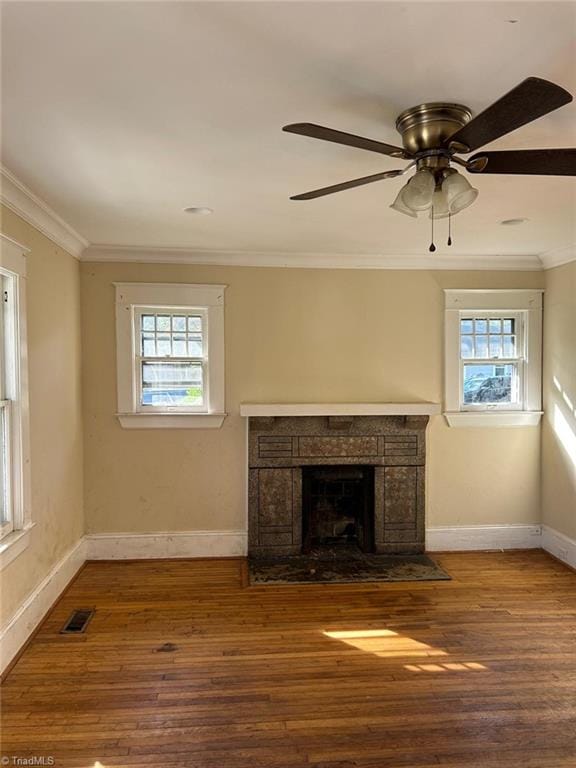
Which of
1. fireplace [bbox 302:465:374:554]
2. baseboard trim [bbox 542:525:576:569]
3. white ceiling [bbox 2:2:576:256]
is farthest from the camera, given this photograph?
fireplace [bbox 302:465:374:554]

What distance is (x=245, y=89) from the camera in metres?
1.72

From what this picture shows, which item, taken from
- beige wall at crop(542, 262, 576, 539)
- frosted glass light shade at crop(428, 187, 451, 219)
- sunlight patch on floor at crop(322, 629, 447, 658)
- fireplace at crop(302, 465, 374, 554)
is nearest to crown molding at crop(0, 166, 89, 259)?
frosted glass light shade at crop(428, 187, 451, 219)

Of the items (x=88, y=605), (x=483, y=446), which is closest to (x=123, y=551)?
(x=88, y=605)

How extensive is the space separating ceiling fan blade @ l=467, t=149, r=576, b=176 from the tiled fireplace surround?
8.82 ft

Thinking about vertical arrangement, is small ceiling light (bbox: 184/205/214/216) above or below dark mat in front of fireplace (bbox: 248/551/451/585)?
above

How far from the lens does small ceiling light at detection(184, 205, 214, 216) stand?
3.01 meters

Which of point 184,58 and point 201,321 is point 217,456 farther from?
point 184,58

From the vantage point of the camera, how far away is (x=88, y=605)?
3336 millimetres

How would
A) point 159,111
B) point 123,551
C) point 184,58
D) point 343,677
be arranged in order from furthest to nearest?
point 123,551, point 343,677, point 159,111, point 184,58

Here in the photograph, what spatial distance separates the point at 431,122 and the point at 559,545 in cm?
381

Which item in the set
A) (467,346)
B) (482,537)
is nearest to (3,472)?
(467,346)

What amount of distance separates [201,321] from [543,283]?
3087mm

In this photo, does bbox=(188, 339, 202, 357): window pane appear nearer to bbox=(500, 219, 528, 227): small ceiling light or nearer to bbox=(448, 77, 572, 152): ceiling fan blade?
bbox=(500, 219, 528, 227): small ceiling light

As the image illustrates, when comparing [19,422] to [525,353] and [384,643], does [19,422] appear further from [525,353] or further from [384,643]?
[525,353]
